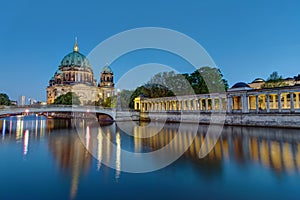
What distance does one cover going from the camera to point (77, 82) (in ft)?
283

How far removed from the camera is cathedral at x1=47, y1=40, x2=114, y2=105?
8312cm

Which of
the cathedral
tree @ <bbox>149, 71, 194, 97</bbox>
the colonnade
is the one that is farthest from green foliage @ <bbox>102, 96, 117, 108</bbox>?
the cathedral

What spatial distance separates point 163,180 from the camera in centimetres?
918

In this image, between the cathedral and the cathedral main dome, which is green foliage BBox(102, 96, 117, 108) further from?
the cathedral main dome

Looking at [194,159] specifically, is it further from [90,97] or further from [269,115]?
[90,97]

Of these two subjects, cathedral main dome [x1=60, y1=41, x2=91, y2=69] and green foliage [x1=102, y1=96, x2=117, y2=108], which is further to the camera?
cathedral main dome [x1=60, y1=41, x2=91, y2=69]

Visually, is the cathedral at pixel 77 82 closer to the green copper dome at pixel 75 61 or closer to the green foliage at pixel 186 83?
the green copper dome at pixel 75 61

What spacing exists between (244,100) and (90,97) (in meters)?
66.1

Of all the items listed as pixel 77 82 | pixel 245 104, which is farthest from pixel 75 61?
pixel 245 104

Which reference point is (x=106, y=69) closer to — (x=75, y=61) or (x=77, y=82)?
(x=75, y=61)

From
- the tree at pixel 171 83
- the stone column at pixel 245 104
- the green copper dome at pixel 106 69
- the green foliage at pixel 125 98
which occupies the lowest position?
the stone column at pixel 245 104

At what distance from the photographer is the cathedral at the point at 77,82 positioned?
273ft

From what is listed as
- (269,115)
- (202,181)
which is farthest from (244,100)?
(202,181)

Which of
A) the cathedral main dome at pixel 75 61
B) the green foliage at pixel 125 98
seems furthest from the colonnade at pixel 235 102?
the cathedral main dome at pixel 75 61
